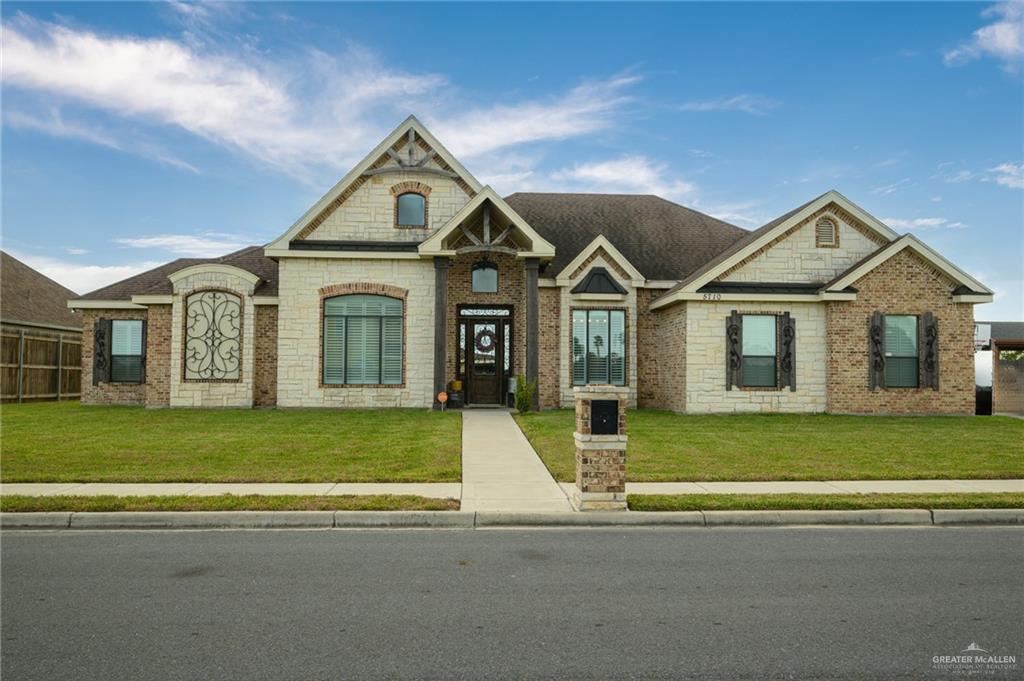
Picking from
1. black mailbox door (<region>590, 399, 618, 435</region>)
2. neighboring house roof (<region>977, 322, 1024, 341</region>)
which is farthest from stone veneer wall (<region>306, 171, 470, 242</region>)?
neighboring house roof (<region>977, 322, 1024, 341</region>)

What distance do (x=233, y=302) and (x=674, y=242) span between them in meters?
14.2

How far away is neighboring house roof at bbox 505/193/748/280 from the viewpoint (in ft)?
80.4

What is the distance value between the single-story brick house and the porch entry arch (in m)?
0.05

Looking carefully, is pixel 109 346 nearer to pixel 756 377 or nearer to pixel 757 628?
pixel 756 377

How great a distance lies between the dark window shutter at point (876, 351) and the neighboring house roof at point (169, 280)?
1705cm

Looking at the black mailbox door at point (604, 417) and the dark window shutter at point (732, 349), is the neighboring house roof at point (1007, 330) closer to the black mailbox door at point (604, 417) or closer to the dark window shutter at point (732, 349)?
the dark window shutter at point (732, 349)

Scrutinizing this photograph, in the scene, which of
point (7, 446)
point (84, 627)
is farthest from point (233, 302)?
point (84, 627)

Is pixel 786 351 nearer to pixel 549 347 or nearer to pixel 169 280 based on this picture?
pixel 549 347

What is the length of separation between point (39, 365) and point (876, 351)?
29.1 m

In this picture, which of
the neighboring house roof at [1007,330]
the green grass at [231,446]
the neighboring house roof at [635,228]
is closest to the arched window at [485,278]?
the neighboring house roof at [635,228]

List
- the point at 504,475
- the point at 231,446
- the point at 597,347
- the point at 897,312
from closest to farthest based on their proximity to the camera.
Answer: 1. the point at 504,475
2. the point at 231,446
3. the point at 897,312
4. the point at 597,347

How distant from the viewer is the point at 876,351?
21250mm

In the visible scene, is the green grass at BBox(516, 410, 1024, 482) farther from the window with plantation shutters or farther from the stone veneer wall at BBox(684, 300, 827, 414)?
the window with plantation shutters

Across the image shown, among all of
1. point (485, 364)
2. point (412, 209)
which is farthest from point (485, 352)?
point (412, 209)
